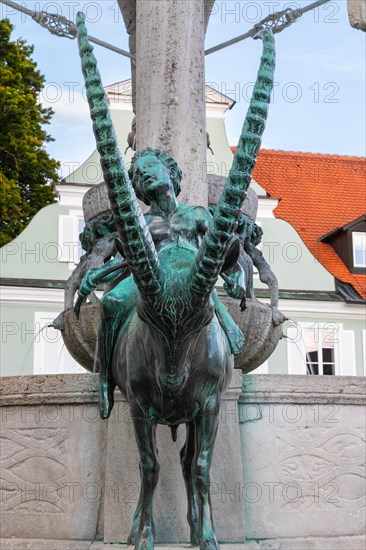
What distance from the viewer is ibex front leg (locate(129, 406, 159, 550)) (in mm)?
4020

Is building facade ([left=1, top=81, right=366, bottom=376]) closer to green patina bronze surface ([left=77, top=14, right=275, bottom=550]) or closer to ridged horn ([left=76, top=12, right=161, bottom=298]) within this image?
green patina bronze surface ([left=77, top=14, right=275, bottom=550])

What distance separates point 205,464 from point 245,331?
2240mm

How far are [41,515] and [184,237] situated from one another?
1794 mm

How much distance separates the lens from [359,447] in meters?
5.26

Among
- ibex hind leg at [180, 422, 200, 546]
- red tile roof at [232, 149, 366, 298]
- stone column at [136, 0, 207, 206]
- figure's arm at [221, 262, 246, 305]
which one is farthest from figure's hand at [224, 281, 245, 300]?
red tile roof at [232, 149, 366, 298]

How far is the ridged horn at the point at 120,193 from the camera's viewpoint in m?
3.28

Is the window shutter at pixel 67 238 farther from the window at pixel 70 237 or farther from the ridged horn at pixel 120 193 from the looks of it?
the ridged horn at pixel 120 193

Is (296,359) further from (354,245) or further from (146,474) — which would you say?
(146,474)

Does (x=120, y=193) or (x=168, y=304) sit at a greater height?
(x=120, y=193)

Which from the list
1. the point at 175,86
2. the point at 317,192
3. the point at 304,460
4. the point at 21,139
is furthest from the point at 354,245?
the point at 304,460

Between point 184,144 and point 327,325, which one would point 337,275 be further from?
point 184,144

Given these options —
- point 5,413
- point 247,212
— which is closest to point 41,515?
point 5,413

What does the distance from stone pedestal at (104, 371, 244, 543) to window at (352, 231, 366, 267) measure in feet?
81.2

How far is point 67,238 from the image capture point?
27.0m
